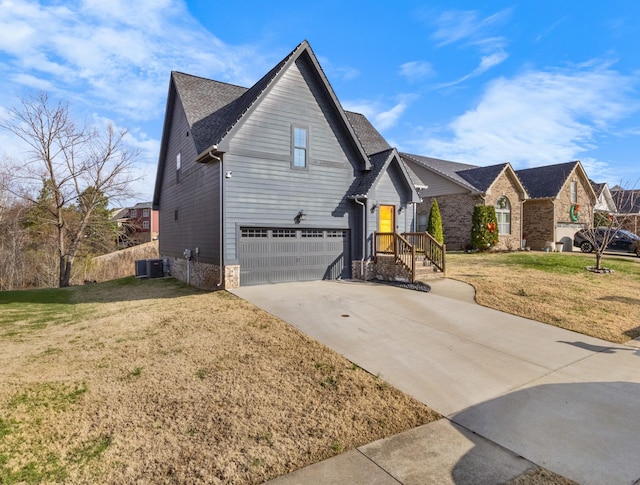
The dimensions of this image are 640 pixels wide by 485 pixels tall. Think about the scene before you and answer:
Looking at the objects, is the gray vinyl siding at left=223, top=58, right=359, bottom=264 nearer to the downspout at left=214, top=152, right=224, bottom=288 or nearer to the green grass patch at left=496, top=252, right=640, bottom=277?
the downspout at left=214, top=152, right=224, bottom=288

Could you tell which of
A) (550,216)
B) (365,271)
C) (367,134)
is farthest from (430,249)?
(550,216)

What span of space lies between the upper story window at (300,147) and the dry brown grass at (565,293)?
7.54m

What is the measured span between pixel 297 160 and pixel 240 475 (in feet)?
35.8

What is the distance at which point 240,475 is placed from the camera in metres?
3.06

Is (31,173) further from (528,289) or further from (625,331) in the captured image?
(625,331)

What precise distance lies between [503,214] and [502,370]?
22425mm

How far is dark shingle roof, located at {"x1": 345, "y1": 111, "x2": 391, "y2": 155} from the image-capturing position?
17391 millimetres

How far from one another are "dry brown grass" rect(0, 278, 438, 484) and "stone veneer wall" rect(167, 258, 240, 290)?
3801 millimetres

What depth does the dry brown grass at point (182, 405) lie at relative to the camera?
321cm

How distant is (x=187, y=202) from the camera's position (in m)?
14.8

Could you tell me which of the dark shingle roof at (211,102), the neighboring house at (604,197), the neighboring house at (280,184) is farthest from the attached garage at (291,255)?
the neighboring house at (604,197)

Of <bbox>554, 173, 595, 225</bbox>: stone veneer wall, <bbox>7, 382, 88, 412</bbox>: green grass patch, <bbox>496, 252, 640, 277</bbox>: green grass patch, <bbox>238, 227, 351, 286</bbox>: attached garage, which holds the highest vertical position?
<bbox>554, 173, 595, 225</bbox>: stone veneer wall

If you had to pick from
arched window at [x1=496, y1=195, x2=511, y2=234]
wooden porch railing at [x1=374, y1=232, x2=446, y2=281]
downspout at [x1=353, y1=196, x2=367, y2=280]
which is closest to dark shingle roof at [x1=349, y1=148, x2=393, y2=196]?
downspout at [x1=353, y1=196, x2=367, y2=280]

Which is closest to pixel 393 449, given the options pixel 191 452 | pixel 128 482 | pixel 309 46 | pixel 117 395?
pixel 191 452
